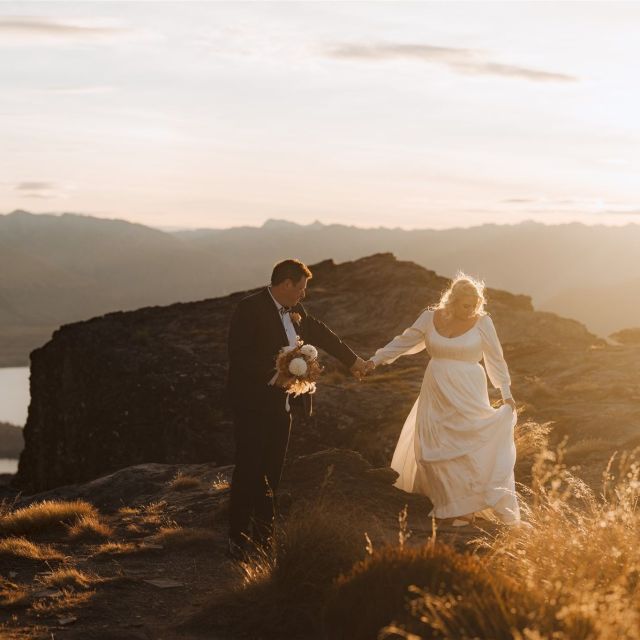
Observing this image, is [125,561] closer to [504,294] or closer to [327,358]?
[327,358]

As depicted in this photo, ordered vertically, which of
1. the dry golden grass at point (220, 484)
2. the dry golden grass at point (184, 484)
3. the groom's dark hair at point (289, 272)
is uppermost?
the groom's dark hair at point (289, 272)

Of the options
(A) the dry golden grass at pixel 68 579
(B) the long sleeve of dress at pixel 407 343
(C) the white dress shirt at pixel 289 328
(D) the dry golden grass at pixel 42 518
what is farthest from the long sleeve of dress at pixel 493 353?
(D) the dry golden grass at pixel 42 518

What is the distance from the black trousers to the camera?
7816 mm

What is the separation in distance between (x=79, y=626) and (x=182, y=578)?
1624 millimetres

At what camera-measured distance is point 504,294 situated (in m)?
38.2

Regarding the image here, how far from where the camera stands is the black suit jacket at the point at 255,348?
25.6 ft

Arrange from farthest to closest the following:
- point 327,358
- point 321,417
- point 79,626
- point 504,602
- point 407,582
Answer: point 327,358 → point 321,417 → point 79,626 → point 407,582 → point 504,602

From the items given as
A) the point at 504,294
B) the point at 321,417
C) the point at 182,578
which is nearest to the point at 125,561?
the point at 182,578

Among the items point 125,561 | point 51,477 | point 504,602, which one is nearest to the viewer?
point 504,602

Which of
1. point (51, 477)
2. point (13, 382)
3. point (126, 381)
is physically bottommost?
point (13, 382)

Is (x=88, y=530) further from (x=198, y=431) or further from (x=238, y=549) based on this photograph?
(x=198, y=431)

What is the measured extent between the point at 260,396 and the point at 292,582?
166cm

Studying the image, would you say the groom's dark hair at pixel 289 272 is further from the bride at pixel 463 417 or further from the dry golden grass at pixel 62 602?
the dry golden grass at pixel 62 602

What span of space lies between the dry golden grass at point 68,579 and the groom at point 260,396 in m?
1.26
